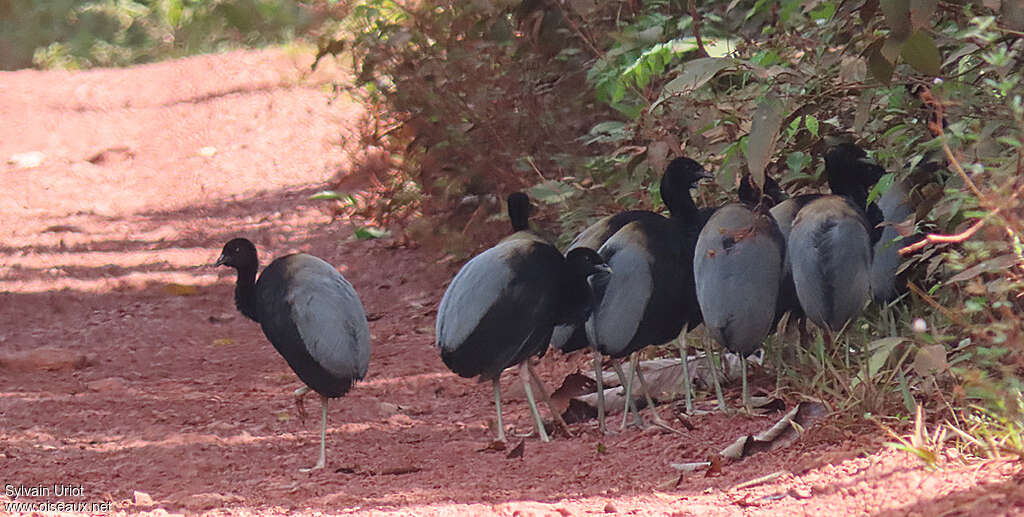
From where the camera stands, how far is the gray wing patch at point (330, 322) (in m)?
4.57

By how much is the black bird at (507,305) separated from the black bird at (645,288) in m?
0.11

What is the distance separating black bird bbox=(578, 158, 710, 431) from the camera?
15.0ft

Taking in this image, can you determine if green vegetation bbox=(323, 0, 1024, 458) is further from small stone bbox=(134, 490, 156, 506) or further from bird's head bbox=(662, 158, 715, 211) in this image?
small stone bbox=(134, 490, 156, 506)

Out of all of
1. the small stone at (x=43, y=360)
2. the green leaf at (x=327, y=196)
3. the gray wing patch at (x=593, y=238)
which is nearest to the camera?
the gray wing patch at (x=593, y=238)

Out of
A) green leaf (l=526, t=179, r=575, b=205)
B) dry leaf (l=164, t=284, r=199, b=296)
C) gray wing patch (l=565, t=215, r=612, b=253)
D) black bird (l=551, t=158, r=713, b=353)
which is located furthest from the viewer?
dry leaf (l=164, t=284, r=199, b=296)

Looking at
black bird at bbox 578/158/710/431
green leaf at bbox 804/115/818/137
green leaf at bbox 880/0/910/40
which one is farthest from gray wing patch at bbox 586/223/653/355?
green leaf at bbox 880/0/910/40

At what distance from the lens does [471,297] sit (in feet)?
14.8

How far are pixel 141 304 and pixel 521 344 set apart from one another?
4.66 meters

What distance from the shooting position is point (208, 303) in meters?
8.50

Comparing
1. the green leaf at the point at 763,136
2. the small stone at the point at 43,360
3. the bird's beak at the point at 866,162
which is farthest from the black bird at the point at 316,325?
the small stone at the point at 43,360

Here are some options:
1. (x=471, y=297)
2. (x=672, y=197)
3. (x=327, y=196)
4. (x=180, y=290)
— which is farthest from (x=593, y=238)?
(x=327, y=196)

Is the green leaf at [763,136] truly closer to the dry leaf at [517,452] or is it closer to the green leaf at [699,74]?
the green leaf at [699,74]

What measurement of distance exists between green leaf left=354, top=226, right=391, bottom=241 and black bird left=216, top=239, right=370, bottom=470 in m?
4.68

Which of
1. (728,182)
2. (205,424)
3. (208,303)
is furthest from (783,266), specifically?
(208,303)
